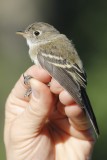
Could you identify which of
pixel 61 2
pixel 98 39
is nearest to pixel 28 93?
pixel 98 39

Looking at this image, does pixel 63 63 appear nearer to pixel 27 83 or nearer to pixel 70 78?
pixel 70 78

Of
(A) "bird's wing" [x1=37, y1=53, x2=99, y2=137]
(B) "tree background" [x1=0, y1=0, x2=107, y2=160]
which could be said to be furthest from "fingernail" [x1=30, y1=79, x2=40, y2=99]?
(B) "tree background" [x1=0, y1=0, x2=107, y2=160]

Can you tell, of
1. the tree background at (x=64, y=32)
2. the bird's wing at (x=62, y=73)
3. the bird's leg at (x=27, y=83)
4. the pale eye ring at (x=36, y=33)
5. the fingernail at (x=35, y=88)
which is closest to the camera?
the fingernail at (x=35, y=88)

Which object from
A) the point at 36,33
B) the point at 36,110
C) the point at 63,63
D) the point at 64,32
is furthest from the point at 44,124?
the point at 64,32

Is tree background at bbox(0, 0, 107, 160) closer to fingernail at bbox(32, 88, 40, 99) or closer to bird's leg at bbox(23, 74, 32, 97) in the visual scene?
bird's leg at bbox(23, 74, 32, 97)

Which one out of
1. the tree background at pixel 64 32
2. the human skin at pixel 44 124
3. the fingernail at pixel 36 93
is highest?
the fingernail at pixel 36 93

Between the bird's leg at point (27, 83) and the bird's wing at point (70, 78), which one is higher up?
the bird's leg at point (27, 83)

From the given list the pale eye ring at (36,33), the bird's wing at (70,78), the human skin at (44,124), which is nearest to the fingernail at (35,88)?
the human skin at (44,124)

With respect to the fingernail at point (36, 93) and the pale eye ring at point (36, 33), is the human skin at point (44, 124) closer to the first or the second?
the fingernail at point (36, 93)
